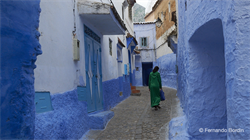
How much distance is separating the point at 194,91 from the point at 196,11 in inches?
53.0

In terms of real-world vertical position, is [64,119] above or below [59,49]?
below

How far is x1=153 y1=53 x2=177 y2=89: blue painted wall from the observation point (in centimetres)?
1524

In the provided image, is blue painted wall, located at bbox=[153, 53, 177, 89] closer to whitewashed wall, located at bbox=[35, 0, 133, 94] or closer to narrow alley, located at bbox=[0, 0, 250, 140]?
narrow alley, located at bbox=[0, 0, 250, 140]

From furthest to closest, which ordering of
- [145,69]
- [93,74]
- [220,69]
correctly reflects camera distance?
1. [145,69]
2. [93,74]
3. [220,69]

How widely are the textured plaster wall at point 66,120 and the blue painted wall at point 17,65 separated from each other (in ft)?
2.96

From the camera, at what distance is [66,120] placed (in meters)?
3.80

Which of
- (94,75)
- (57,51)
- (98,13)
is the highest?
(98,13)

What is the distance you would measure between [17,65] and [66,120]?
2.10m

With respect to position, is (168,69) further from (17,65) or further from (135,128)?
(17,65)

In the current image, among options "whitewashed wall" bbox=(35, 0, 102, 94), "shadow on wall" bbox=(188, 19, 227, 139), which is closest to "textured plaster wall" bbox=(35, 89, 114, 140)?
"whitewashed wall" bbox=(35, 0, 102, 94)

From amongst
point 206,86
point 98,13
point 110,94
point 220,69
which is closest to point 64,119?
point 206,86

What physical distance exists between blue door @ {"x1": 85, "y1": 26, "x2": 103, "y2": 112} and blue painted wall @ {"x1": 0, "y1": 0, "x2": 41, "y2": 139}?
10.6 ft

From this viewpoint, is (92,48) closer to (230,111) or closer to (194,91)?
(194,91)

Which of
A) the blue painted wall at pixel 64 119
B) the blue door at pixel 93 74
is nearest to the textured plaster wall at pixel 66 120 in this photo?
the blue painted wall at pixel 64 119
